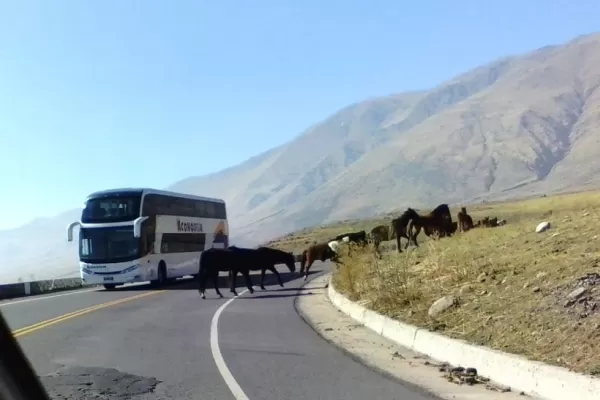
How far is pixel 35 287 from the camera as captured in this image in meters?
35.5

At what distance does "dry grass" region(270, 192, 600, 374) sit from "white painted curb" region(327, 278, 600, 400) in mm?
216

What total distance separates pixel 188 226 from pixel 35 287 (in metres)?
7.76

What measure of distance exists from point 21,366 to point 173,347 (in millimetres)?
9615

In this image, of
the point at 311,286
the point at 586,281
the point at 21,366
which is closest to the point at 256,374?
the point at 586,281

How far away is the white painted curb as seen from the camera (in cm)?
740

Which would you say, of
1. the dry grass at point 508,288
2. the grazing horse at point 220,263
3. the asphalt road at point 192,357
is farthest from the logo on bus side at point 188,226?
the dry grass at point 508,288

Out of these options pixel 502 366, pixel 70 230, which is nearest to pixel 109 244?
pixel 70 230

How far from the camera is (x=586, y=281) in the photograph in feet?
34.6

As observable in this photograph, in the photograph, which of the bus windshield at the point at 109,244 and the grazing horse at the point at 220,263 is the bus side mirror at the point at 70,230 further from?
the grazing horse at the point at 220,263

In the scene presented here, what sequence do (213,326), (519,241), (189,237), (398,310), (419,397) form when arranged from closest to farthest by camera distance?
(419,397)
(398,310)
(213,326)
(519,241)
(189,237)

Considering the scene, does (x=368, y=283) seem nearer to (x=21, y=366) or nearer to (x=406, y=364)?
(x=406, y=364)

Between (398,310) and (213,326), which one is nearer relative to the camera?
(398,310)

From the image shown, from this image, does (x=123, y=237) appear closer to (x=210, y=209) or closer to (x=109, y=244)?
(x=109, y=244)

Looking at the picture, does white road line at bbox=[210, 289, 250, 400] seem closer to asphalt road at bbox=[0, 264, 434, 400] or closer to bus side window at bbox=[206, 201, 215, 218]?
asphalt road at bbox=[0, 264, 434, 400]
